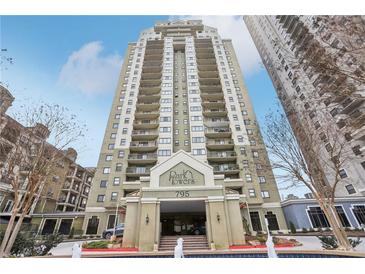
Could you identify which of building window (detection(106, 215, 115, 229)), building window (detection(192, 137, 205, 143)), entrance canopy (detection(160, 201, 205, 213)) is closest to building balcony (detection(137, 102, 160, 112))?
building window (detection(192, 137, 205, 143))

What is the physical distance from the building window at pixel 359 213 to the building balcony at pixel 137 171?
23601mm

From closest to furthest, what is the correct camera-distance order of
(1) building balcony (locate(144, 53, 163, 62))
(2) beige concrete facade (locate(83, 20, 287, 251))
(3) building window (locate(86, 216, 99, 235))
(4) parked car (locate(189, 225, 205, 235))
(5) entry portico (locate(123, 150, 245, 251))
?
(5) entry portico (locate(123, 150, 245, 251))
(2) beige concrete facade (locate(83, 20, 287, 251))
(4) parked car (locate(189, 225, 205, 235))
(3) building window (locate(86, 216, 99, 235))
(1) building balcony (locate(144, 53, 163, 62))

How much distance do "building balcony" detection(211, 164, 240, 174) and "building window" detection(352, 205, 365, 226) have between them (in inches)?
490

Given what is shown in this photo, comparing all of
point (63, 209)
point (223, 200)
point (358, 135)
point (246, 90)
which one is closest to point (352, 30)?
point (223, 200)

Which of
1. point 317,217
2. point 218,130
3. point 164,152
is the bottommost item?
point 317,217

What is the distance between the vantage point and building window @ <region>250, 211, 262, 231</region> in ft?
71.9

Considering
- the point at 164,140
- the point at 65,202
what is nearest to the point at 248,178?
the point at 164,140

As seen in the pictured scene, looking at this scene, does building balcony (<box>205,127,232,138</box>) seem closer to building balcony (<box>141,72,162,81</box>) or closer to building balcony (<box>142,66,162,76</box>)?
building balcony (<box>141,72,162,81</box>)

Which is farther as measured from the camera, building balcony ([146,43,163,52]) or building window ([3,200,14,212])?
building balcony ([146,43,163,52])

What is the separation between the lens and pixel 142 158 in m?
27.0

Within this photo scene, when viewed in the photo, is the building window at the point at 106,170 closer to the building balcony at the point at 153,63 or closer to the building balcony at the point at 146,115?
the building balcony at the point at 146,115

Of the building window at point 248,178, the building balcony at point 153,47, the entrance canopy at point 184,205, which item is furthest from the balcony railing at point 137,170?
the building balcony at point 153,47

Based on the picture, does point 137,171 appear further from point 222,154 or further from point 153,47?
point 153,47

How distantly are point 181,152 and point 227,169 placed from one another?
1178 centimetres
